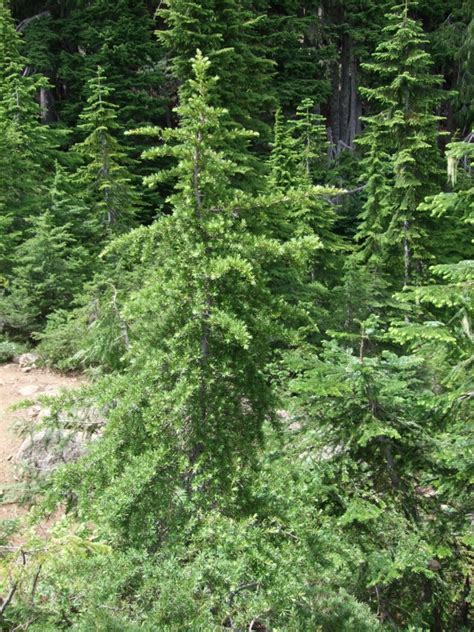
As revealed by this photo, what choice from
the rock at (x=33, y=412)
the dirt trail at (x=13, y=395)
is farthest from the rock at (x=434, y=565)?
the rock at (x=33, y=412)

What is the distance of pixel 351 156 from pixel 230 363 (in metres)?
18.5

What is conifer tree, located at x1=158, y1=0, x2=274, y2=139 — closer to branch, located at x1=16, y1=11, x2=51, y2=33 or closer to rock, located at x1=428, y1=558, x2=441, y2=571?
rock, located at x1=428, y1=558, x2=441, y2=571

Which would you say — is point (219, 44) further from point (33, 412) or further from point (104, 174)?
point (33, 412)

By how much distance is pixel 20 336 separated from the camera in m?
13.2

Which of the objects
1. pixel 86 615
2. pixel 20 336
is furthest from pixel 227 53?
pixel 86 615

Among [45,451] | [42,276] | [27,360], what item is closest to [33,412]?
[45,451]

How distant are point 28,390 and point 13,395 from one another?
0.98 feet

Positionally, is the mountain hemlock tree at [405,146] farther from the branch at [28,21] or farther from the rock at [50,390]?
the branch at [28,21]

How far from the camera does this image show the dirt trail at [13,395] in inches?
356

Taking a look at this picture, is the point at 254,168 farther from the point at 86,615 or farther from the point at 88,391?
the point at 86,615

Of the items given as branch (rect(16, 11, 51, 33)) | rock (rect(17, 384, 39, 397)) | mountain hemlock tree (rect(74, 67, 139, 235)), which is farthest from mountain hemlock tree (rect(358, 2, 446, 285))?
branch (rect(16, 11, 51, 33))

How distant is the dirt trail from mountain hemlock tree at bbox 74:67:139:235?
4470 mm

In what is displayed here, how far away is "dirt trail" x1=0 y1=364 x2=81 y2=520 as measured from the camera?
9031 mm

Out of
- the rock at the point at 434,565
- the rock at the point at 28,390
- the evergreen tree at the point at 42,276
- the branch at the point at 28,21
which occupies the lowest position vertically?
the rock at the point at 28,390
